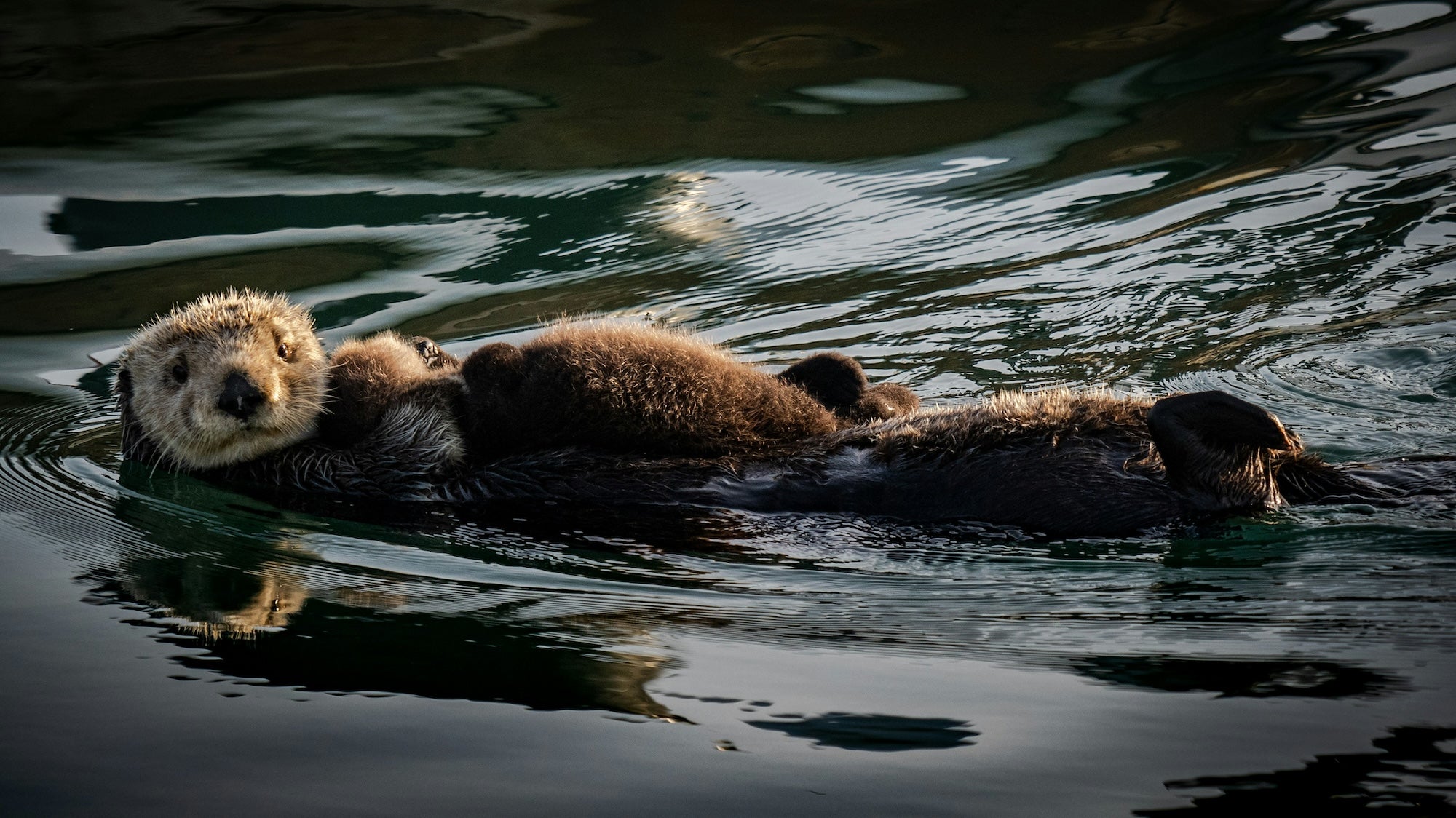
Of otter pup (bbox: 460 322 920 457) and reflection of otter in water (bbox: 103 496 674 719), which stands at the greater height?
otter pup (bbox: 460 322 920 457)

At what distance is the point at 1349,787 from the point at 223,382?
11.1ft

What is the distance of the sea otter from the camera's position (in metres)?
3.89

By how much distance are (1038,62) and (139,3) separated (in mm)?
6213

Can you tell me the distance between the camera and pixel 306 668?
2617 millimetres

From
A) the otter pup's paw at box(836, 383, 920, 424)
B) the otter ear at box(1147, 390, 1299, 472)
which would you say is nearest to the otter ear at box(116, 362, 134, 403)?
the otter pup's paw at box(836, 383, 920, 424)

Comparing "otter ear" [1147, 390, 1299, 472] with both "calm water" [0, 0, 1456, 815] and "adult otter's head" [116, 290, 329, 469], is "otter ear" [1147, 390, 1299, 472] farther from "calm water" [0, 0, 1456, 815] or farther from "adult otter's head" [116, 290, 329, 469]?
"adult otter's head" [116, 290, 329, 469]

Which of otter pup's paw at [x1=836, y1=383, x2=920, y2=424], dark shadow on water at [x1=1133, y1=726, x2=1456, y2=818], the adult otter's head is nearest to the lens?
dark shadow on water at [x1=1133, y1=726, x2=1456, y2=818]

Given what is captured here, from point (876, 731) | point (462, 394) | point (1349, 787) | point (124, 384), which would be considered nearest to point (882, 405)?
point (462, 394)

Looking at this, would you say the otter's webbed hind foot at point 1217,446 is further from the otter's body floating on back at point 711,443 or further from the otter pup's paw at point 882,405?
the otter pup's paw at point 882,405

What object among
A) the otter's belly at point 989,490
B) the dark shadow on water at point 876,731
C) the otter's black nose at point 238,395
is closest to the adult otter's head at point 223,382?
the otter's black nose at point 238,395

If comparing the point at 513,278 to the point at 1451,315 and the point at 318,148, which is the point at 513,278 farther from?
the point at 1451,315

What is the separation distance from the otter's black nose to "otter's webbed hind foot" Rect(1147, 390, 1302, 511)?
2.74 meters

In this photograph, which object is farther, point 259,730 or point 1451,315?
point 1451,315

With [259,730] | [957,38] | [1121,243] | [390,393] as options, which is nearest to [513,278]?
[390,393]
